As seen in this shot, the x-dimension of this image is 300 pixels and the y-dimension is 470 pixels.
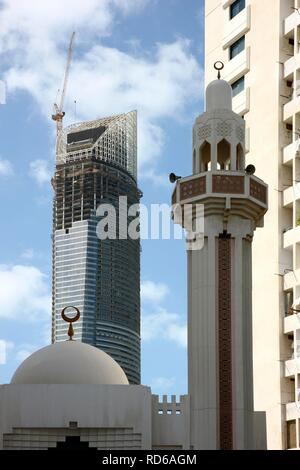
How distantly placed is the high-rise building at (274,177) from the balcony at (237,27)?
2.2 inches

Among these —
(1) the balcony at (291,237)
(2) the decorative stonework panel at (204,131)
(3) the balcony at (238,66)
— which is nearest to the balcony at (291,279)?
(1) the balcony at (291,237)

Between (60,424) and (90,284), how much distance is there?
371 feet

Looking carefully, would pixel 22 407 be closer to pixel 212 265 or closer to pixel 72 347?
pixel 72 347

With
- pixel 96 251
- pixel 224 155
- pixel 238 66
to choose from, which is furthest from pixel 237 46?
pixel 96 251

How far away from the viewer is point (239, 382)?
1109 inches

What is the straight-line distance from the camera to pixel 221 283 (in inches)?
1141

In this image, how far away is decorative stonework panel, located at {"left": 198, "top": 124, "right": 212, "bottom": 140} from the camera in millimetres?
30375

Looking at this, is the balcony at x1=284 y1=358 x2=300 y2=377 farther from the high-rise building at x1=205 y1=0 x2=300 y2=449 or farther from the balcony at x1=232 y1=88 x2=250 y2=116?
the balcony at x1=232 y1=88 x2=250 y2=116

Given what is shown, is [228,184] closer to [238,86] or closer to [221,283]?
[221,283]

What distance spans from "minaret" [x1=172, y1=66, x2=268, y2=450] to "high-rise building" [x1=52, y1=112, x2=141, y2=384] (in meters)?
99.5

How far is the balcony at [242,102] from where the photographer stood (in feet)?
175

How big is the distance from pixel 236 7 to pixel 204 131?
28131mm

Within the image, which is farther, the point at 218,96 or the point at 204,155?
the point at 204,155

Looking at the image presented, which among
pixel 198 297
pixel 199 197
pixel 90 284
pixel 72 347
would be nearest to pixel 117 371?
pixel 72 347
